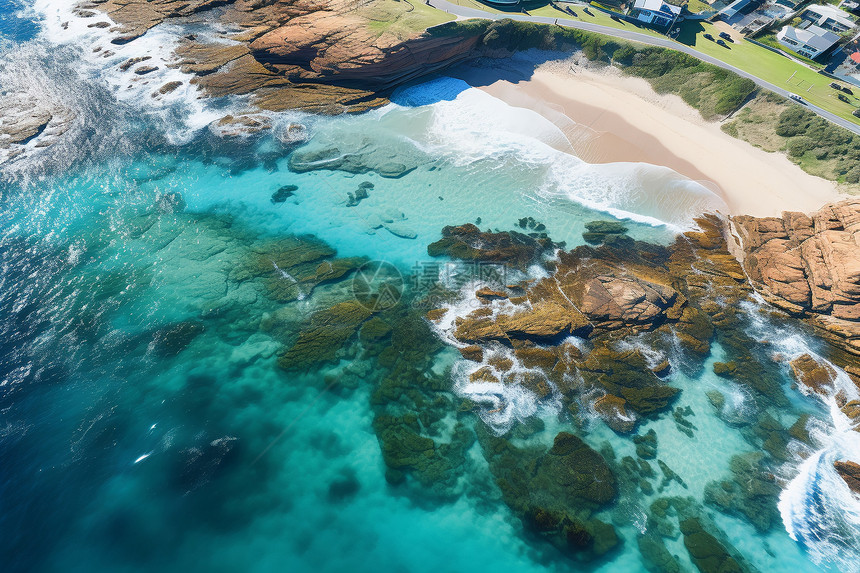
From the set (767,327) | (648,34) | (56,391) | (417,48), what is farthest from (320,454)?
(648,34)

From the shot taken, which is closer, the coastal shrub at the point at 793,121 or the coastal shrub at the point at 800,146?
the coastal shrub at the point at 800,146

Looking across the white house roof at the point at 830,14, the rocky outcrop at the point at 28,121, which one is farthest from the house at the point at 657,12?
the rocky outcrop at the point at 28,121

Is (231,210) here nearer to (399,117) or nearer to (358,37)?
(399,117)

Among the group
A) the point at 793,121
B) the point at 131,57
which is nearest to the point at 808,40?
the point at 793,121

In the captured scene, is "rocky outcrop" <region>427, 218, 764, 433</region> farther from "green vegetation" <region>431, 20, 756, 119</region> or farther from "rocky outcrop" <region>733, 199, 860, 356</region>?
"green vegetation" <region>431, 20, 756, 119</region>

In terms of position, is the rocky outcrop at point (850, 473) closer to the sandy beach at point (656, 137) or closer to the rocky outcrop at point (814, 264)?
the rocky outcrop at point (814, 264)

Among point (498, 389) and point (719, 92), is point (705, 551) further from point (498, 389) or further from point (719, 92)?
point (719, 92)

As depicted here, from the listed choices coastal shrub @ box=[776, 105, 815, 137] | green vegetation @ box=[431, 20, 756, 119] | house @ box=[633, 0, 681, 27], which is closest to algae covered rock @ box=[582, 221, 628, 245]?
green vegetation @ box=[431, 20, 756, 119]
